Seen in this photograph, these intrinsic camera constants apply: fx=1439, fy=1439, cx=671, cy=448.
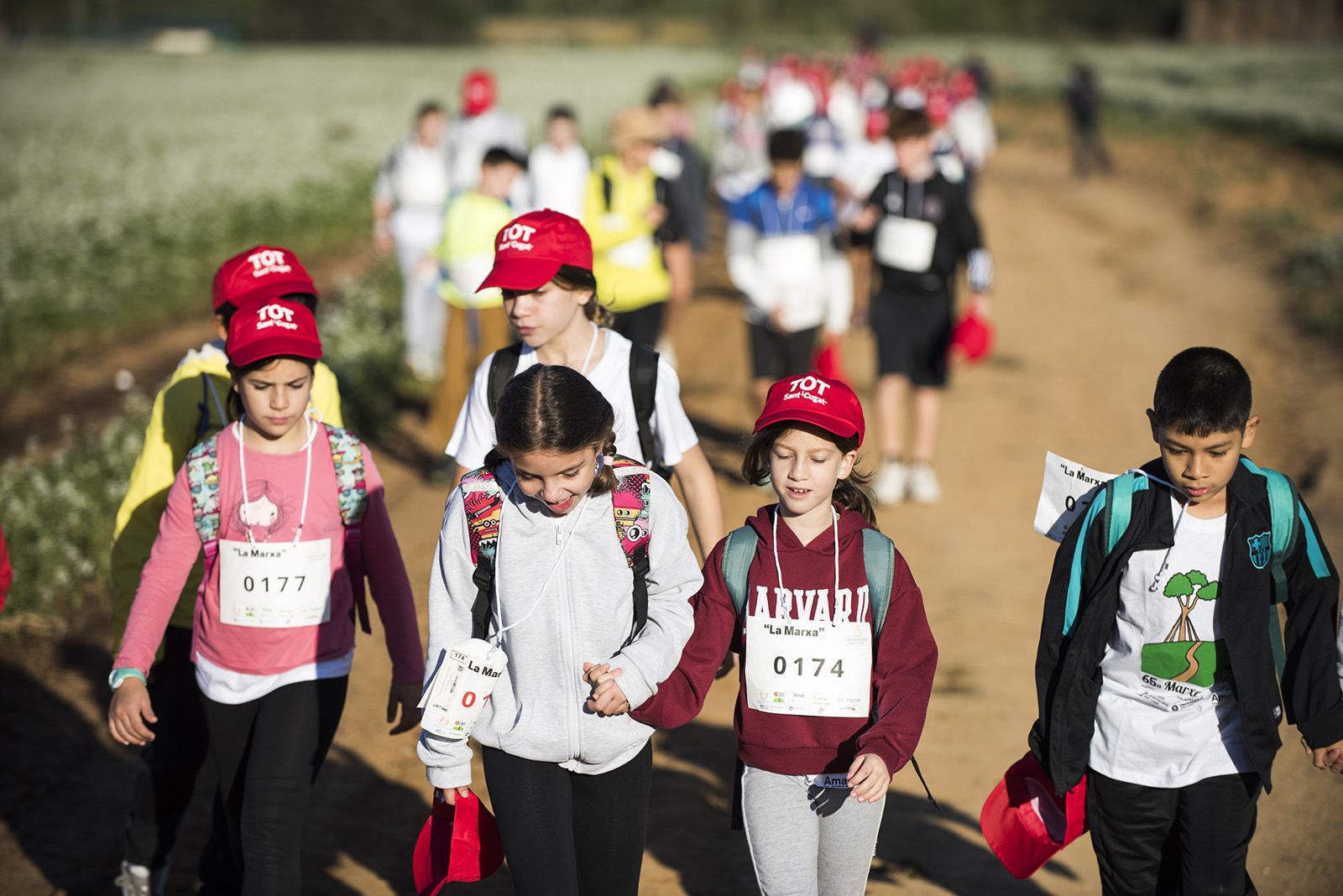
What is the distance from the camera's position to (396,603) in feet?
14.3

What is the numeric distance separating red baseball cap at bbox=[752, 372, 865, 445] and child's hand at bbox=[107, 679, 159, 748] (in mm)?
1868

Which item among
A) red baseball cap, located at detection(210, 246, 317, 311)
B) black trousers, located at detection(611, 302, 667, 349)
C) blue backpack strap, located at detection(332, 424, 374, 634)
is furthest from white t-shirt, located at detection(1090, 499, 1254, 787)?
black trousers, located at detection(611, 302, 667, 349)

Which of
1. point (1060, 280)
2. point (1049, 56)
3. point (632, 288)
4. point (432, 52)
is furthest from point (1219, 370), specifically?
point (432, 52)

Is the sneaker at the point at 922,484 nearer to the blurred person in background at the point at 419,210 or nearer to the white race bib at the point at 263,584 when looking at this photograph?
the blurred person in background at the point at 419,210

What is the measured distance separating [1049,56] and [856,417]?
254ft

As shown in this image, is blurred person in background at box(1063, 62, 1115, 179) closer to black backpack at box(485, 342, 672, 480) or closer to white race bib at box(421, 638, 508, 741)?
black backpack at box(485, 342, 672, 480)

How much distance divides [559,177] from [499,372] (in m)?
7.49

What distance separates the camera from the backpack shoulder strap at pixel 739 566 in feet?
12.6

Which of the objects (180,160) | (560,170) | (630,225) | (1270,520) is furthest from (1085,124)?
(1270,520)

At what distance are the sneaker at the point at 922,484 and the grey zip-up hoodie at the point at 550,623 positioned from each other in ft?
20.5

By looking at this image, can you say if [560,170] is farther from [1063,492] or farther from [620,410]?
[1063,492]

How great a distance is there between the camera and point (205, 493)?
13.7 feet

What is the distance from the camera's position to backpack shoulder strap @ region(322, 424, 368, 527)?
4297 mm

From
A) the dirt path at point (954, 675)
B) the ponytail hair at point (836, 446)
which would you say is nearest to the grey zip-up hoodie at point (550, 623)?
the ponytail hair at point (836, 446)
